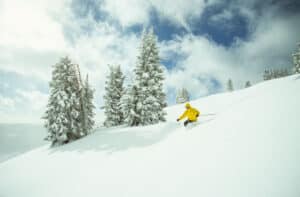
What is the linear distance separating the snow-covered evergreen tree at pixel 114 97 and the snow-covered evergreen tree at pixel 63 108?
766 centimetres

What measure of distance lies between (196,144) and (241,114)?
2.37 m

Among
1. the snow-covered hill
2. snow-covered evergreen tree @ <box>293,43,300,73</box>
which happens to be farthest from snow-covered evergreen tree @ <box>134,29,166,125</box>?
snow-covered evergreen tree @ <box>293,43,300,73</box>

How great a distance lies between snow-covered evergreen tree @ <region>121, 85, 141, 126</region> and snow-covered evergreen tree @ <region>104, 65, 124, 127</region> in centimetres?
658

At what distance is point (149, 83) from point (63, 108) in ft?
34.0

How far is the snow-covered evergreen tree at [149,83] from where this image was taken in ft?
62.7

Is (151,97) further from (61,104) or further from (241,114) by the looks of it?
(241,114)

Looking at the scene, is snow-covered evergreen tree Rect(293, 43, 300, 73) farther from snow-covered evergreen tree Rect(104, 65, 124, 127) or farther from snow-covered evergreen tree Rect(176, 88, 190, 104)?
snow-covered evergreen tree Rect(104, 65, 124, 127)

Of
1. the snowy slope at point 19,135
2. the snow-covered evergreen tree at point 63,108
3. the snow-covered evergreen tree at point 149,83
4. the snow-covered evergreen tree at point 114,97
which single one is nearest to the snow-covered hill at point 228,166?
the snow-covered evergreen tree at point 63,108

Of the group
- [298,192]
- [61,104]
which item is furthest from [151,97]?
[298,192]

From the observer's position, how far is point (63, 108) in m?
17.9

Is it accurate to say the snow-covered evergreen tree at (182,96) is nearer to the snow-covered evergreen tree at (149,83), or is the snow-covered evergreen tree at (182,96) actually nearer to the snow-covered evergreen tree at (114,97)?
the snow-covered evergreen tree at (114,97)

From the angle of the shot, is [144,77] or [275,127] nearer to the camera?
[275,127]

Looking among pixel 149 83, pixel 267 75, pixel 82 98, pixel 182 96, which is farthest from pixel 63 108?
pixel 267 75

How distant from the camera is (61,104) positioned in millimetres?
17641
